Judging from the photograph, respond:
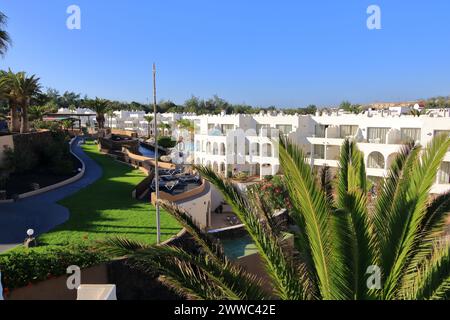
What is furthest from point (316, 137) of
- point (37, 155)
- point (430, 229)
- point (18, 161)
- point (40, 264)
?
point (430, 229)

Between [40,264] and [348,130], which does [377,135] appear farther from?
[40,264]

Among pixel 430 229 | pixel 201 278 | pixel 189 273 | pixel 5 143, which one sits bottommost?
pixel 201 278

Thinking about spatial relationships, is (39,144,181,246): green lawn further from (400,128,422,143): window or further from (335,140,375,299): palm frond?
(400,128,422,143): window

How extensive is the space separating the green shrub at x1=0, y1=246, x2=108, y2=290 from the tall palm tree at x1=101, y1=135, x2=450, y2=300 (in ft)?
19.6

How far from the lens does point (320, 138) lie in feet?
121

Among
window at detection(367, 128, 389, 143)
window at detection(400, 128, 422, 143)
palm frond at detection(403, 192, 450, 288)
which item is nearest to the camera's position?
palm frond at detection(403, 192, 450, 288)

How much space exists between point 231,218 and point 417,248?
845 inches

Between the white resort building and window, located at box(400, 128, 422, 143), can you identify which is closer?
the white resort building

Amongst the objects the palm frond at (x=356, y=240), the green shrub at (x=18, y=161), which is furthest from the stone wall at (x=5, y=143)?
the palm frond at (x=356, y=240)

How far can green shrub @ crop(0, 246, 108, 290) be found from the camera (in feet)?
31.7

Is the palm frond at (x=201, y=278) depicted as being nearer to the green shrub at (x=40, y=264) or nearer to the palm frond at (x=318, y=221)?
the palm frond at (x=318, y=221)

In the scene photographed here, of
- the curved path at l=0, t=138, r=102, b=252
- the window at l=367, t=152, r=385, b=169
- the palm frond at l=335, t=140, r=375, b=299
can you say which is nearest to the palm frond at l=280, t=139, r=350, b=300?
the palm frond at l=335, t=140, r=375, b=299

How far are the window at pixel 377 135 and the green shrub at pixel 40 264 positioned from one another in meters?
28.7

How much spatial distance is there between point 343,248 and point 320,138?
33.6 meters
